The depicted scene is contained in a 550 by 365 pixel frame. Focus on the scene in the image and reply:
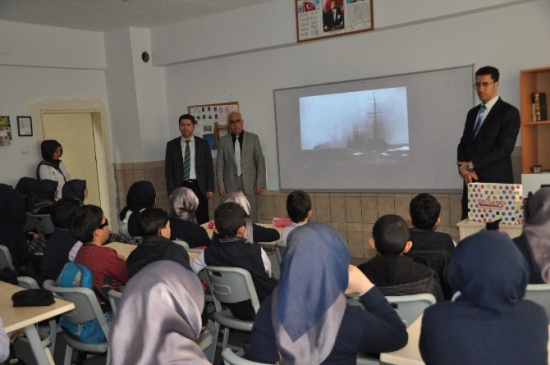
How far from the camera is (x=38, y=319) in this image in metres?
2.30

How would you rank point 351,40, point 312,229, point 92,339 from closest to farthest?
point 312,229
point 92,339
point 351,40

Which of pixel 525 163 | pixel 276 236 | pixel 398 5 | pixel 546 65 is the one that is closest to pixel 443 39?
pixel 398 5

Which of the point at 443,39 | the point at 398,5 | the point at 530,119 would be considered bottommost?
the point at 530,119

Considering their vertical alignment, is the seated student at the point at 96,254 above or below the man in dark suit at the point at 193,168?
below

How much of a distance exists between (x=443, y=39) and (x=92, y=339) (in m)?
4.13

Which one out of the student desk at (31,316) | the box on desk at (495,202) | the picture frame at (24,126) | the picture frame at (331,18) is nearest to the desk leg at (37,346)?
the student desk at (31,316)

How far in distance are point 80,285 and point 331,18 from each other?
13.2 feet

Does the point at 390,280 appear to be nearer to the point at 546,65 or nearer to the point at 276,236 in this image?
the point at 276,236

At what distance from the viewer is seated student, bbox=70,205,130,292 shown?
2934 millimetres

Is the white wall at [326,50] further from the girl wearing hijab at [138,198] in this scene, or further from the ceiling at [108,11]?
the girl wearing hijab at [138,198]

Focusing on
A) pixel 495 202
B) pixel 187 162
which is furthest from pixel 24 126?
pixel 495 202

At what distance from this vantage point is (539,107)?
175 inches

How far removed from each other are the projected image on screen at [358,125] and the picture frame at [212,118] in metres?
1.11

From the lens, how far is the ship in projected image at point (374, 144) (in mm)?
5581
